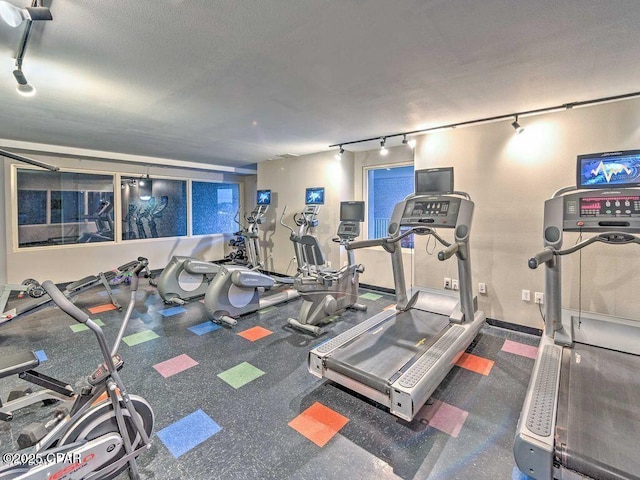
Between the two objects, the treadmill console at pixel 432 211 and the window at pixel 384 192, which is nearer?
the treadmill console at pixel 432 211

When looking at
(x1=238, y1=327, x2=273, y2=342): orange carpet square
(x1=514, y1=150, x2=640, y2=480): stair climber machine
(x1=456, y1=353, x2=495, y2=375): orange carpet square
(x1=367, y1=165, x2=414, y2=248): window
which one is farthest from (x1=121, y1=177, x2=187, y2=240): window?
(x1=514, y1=150, x2=640, y2=480): stair climber machine

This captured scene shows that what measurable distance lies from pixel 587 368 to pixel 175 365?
3.40m

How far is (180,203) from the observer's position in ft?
24.1

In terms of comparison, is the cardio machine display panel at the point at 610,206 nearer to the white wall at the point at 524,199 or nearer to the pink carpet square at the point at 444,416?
the white wall at the point at 524,199

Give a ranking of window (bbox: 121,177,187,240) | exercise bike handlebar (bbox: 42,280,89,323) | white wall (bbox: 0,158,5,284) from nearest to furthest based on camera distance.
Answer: exercise bike handlebar (bbox: 42,280,89,323) → white wall (bbox: 0,158,5,284) → window (bbox: 121,177,187,240)

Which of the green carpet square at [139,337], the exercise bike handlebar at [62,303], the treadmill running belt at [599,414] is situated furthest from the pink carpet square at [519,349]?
the green carpet square at [139,337]

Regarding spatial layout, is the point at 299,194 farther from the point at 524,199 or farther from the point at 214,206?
the point at 524,199

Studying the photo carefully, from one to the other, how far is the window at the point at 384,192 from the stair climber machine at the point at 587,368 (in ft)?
11.4

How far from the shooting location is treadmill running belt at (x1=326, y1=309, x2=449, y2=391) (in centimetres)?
231

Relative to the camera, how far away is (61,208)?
5637mm

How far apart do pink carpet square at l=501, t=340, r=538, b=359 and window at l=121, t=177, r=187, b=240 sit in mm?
6836

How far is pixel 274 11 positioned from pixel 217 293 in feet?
10.1

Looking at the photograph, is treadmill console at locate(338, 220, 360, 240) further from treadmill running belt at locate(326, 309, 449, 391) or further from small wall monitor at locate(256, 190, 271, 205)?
small wall monitor at locate(256, 190, 271, 205)

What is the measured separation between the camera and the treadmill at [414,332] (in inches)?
85.1
